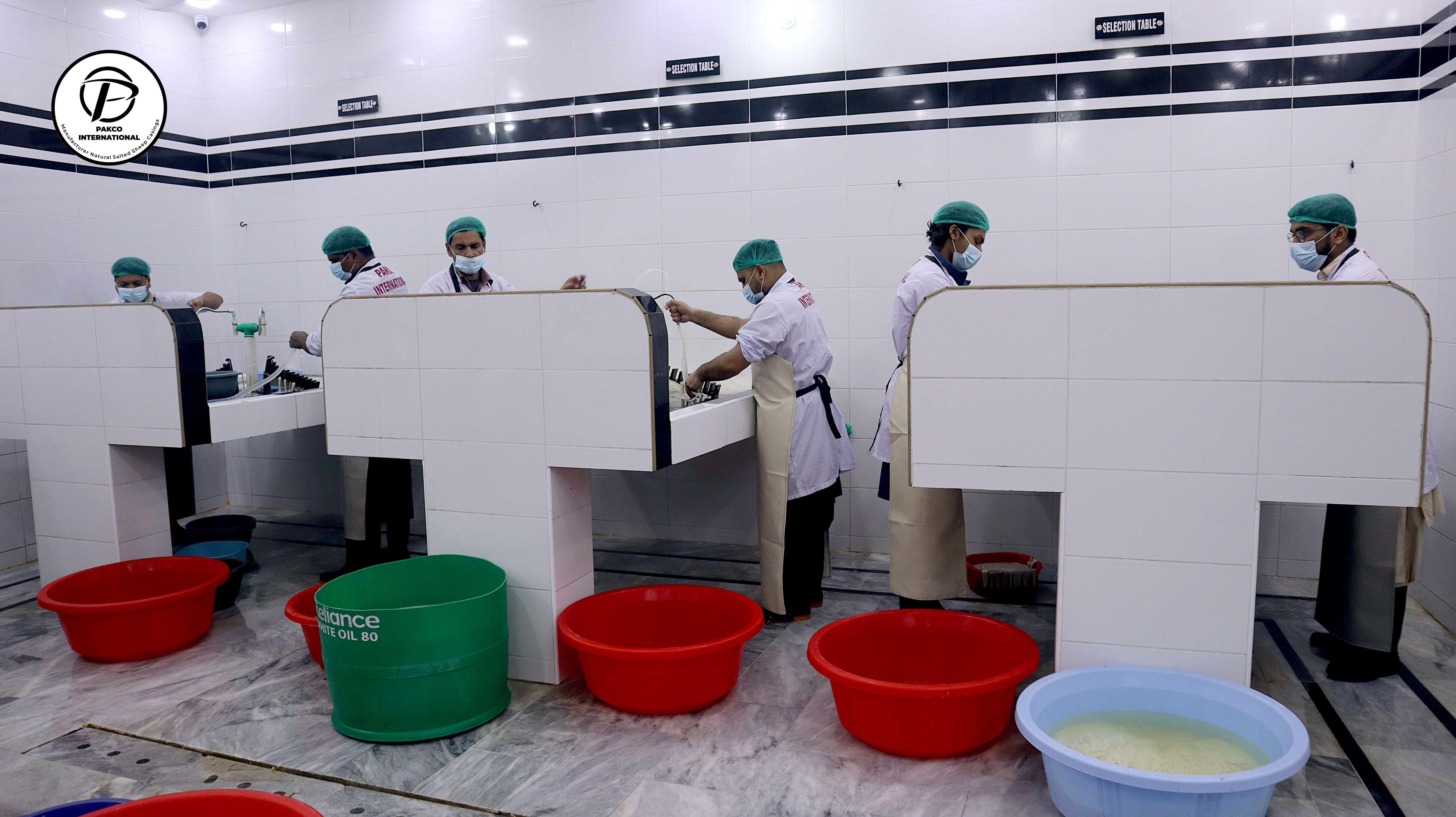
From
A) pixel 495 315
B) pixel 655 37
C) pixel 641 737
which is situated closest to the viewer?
pixel 641 737

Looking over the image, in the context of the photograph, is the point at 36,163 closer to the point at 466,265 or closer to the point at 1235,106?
the point at 466,265

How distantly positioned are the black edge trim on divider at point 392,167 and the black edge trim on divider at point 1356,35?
12.4 ft

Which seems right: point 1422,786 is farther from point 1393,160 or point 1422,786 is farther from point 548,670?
point 1393,160

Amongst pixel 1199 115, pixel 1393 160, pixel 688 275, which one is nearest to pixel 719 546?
pixel 688 275

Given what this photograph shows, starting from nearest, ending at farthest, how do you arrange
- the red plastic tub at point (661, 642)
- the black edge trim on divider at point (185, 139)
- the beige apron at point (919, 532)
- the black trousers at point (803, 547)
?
the red plastic tub at point (661, 642), the beige apron at point (919, 532), the black trousers at point (803, 547), the black edge trim on divider at point (185, 139)

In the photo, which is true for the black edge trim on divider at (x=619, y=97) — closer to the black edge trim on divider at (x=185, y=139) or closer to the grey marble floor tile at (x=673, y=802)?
the black edge trim on divider at (x=185, y=139)

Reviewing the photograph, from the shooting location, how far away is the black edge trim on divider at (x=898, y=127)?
359 centimetres

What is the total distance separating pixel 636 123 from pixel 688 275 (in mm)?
732

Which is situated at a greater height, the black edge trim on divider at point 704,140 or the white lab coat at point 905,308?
the black edge trim on divider at point 704,140

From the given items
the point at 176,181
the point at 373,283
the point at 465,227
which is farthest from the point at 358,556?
the point at 176,181

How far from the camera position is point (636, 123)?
156 inches

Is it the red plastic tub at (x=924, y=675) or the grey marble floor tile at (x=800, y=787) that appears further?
the red plastic tub at (x=924, y=675)

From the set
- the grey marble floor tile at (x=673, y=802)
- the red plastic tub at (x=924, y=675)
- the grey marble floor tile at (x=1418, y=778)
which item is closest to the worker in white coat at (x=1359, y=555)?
the grey marble floor tile at (x=1418, y=778)

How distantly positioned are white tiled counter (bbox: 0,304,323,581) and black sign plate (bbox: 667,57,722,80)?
7.12 feet
